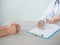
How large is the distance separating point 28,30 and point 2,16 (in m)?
1.08

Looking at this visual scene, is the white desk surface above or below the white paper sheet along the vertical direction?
below

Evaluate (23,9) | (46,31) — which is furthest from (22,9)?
(46,31)

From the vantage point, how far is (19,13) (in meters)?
2.02

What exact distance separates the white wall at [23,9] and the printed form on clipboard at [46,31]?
0.84 m

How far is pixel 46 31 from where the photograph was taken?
103 cm

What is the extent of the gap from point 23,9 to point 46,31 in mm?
1037

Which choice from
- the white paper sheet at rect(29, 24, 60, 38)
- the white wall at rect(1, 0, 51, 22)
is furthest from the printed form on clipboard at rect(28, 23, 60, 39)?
the white wall at rect(1, 0, 51, 22)

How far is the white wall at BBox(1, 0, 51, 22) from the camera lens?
195 cm

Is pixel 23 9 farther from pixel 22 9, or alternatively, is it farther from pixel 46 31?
pixel 46 31

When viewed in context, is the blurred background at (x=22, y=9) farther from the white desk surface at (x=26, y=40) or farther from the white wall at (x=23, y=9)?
the white desk surface at (x=26, y=40)

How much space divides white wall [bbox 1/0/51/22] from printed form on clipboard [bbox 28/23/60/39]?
2.77ft

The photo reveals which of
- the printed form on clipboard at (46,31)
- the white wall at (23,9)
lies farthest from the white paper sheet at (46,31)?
the white wall at (23,9)

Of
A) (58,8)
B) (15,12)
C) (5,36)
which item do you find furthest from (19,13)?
(5,36)

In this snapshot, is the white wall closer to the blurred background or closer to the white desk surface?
the blurred background
